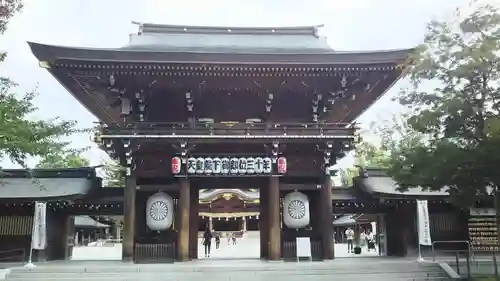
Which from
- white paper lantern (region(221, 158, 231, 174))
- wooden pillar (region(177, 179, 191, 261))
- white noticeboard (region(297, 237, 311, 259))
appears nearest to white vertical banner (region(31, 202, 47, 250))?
wooden pillar (region(177, 179, 191, 261))

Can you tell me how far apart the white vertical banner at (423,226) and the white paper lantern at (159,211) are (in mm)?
8732

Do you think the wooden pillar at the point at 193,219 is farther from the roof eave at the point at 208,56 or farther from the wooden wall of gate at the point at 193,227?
the roof eave at the point at 208,56

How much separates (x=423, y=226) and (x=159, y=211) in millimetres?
9265

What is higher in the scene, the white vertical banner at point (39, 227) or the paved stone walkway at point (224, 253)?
the white vertical banner at point (39, 227)

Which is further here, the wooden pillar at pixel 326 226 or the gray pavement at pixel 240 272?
the wooden pillar at pixel 326 226

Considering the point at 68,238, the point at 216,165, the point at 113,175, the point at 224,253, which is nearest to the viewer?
the point at 216,165

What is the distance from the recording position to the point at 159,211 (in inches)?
672

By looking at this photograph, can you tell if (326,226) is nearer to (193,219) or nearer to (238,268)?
(238,268)

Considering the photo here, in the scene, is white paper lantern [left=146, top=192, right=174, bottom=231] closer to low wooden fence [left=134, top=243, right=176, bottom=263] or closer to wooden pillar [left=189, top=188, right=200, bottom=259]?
low wooden fence [left=134, top=243, right=176, bottom=263]

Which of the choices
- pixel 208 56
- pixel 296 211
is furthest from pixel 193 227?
pixel 208 56

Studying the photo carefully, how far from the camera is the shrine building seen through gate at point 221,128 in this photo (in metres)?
16.1

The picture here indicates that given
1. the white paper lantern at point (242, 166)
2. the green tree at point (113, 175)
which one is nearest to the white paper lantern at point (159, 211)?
the white paper lantern at point (242, 166)

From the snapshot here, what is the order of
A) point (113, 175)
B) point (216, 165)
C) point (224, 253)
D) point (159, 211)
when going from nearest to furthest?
1. point (216, 165)
2. point (159, 211)
3. point (224, 253)
4. point (113, 175)

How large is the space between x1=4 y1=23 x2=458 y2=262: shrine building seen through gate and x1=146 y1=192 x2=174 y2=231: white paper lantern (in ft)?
0.11
